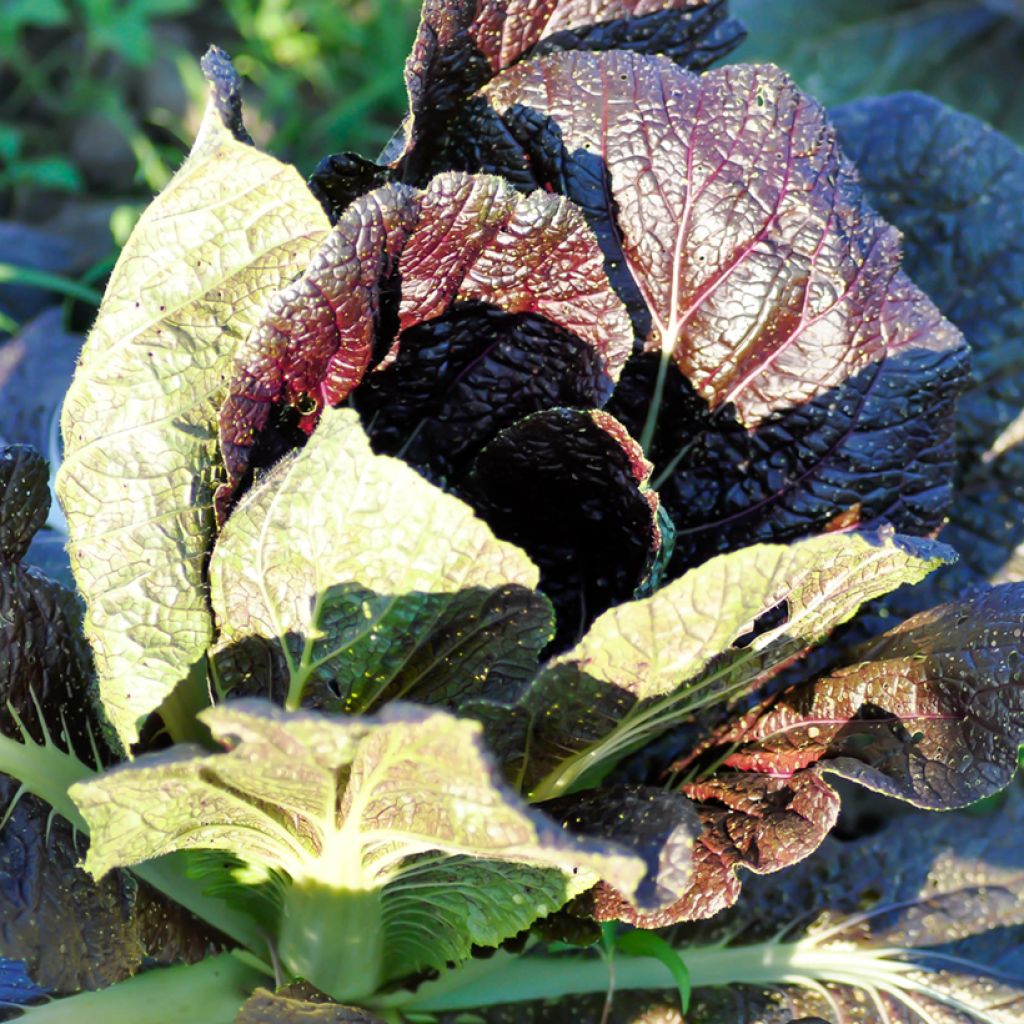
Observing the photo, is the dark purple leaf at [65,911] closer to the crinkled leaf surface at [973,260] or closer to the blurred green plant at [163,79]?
the crinkled leaf surface at [973,260]

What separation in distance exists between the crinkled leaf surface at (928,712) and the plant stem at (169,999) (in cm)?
71

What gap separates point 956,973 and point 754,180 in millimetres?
1103

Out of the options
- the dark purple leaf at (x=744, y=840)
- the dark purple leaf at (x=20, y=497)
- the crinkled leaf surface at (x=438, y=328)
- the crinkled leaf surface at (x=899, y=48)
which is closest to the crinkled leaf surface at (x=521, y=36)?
the crinkled leaf surface at (x=438, y=328)

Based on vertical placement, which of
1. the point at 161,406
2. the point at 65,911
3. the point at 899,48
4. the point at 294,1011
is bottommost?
the point at 294,1011

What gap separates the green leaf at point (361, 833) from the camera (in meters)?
0.99

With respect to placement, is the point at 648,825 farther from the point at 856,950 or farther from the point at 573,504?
the point at 856,950

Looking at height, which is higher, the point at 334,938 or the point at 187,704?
the point at 187,704

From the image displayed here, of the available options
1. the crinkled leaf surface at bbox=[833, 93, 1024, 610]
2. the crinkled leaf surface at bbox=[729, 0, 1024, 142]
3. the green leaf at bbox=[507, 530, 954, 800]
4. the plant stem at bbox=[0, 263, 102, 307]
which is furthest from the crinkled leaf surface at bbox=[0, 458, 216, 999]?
the crinkled leaf surface at bbox=[729, 0, 1024, 142]

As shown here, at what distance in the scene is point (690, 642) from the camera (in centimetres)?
116

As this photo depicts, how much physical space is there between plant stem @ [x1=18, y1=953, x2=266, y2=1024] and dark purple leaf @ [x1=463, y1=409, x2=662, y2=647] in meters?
0.59

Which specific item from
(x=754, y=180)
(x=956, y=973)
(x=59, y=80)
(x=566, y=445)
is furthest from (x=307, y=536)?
(x=59, y=80)

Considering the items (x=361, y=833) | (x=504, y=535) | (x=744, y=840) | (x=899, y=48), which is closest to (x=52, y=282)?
(x=504, y=535)

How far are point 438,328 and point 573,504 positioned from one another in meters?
0.26

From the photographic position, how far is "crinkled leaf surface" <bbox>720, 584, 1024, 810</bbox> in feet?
4.41
